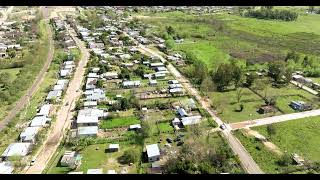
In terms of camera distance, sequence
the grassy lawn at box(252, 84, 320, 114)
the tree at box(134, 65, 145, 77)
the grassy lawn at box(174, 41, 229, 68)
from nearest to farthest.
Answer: the grassy lawn at box(252, 84, 320, 114) < the tree at box(134, 65, 145, 77) < the grassy lawn at box(174, 41, 229, 68)

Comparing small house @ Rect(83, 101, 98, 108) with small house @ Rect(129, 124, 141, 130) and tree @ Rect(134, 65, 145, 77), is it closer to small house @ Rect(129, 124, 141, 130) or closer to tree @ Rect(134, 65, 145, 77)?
small house @ Rect(129, 124, 141, 130)

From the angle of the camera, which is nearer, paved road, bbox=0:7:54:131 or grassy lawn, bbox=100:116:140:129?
grassy lawn, bbox=100:116:140:129

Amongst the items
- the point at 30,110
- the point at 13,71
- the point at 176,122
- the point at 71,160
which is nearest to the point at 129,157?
the point at 71,160

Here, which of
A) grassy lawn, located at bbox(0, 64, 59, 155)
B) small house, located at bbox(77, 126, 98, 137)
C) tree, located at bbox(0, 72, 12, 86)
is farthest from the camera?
tree, located at bbox(0, 72, 12, 86)

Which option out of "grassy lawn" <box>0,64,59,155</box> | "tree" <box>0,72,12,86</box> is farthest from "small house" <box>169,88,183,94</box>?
"tree" <box>0,72,12,86</box>

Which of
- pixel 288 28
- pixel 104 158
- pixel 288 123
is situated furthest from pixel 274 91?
pixel 288 28

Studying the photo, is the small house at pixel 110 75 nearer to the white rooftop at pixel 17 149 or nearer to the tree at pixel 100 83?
the tree at pixel 100 83

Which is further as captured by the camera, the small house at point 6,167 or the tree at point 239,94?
the tree at point 239,94

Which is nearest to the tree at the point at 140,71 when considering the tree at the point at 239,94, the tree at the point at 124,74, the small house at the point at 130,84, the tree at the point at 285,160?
the tree at the point at 124,74
